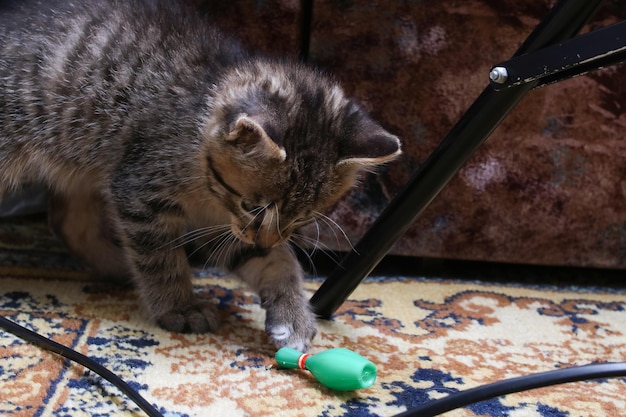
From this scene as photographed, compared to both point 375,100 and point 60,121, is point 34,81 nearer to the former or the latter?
point 60,121

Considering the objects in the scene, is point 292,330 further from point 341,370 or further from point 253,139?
point 253,139

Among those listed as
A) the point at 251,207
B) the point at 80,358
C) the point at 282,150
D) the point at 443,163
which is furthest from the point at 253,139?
the point at 80,358

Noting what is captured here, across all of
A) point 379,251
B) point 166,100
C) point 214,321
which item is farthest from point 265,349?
point 166,100

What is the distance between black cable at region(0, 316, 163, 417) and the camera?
0.88m

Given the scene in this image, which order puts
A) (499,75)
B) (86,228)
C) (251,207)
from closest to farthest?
1. (499,75)
2. (251,207)
3. (86,228)

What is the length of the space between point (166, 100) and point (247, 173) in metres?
0.25

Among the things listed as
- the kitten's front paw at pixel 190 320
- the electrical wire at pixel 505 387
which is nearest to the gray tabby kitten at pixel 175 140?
the kitten's front paw at pixel 190 320

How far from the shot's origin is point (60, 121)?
131 centimetres

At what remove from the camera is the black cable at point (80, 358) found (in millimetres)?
875

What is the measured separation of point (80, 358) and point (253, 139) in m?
0.42

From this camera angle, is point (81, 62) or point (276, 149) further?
point (81, 62)

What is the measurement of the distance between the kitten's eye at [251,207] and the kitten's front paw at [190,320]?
8.6 inches

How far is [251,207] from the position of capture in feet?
3.80

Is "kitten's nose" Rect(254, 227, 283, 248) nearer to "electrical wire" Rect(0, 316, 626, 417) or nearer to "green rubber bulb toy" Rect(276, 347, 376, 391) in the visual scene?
"green rubber bulb toy" Rect(276, 347, 376, 391)
